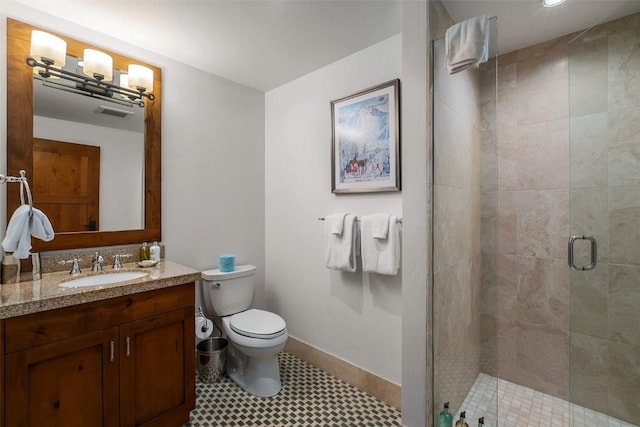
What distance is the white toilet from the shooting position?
1924mm

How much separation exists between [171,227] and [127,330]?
2.93ft

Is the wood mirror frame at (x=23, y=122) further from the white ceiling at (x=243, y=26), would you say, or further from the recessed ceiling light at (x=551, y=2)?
the recessed ceiling light at (x=551, y=2)

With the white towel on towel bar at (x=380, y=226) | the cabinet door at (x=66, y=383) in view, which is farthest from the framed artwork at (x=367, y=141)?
the cabinet door at (x=66, y=383)

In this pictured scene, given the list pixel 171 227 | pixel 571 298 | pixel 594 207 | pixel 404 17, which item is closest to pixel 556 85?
pixel 594 207

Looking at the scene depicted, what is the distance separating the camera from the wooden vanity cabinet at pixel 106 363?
1175mm

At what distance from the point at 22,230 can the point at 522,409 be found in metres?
2.88

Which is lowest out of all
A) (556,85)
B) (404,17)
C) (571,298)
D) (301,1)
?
(571,298)

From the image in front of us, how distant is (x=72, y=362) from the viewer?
1.29 metres

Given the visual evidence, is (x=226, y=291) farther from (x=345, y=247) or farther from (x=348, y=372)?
(x=348, y=372)

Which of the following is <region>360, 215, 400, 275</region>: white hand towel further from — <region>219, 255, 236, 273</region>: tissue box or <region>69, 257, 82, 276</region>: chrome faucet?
<region>69, 257, 82, 276</region>: chrome faucet

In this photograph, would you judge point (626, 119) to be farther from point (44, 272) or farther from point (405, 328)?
point (44, 272)

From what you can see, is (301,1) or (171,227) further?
(171,227)

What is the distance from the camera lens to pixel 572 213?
170cm

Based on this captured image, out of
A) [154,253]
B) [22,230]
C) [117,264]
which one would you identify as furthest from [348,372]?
[22,230]
